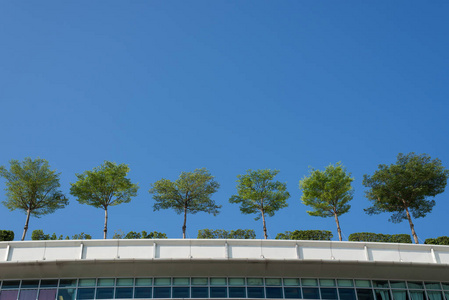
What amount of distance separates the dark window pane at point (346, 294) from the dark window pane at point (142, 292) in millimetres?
11821

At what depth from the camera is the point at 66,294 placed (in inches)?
1113

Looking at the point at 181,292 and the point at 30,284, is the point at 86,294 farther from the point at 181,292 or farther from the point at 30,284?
the point at 181,292

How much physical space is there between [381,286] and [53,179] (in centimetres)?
3292

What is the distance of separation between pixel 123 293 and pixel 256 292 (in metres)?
8.12

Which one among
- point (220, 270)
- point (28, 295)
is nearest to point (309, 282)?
point (220, 270)

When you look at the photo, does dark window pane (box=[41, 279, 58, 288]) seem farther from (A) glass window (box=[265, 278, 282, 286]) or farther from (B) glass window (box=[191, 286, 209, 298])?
(A) glass window (box=[265, 278, 282, 286])

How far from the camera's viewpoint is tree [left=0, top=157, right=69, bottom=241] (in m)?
46.2

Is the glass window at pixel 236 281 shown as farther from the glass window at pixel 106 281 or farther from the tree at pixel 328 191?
the tree at pixel 328 191

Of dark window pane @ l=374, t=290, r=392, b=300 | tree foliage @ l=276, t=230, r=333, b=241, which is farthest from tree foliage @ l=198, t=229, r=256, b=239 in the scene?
dark window pane @ l=374, t=290, r=392, b=300

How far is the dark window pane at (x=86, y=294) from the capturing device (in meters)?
28.2

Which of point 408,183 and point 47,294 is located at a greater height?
point 408,183

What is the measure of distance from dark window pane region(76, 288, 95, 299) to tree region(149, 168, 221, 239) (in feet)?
65.6

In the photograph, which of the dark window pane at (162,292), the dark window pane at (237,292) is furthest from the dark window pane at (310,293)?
the dark window pane at (162,292)

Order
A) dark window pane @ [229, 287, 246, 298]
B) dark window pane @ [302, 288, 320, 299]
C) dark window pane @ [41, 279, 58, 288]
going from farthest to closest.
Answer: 1. dark window pane @ [302, 288, 320, 299]
2. dark window pane @ [229, 287, 246, 298]
3. dark window pane @ [41, 279, 58, 288]
